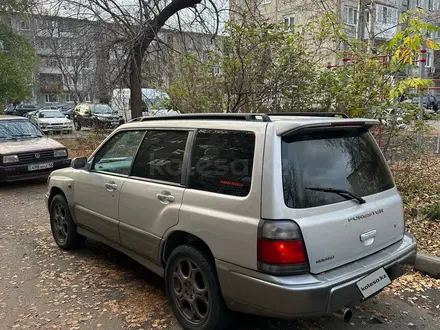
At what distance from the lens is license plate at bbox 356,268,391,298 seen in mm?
2728

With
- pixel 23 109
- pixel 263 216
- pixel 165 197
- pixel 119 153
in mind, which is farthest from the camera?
pixel 23 109

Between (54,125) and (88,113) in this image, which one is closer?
(54,125)

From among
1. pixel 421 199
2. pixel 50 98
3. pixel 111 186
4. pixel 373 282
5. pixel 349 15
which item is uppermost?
pixel 349 15

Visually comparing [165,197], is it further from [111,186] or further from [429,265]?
[429,265]

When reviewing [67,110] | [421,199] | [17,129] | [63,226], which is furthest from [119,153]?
[67,110]

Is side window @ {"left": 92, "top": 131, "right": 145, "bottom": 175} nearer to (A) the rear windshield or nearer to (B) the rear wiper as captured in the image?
(A) the rear windshield

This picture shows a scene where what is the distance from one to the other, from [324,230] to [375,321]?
1.32 m

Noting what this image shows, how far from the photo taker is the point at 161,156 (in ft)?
11.7

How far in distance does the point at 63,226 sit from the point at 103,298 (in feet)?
5.43

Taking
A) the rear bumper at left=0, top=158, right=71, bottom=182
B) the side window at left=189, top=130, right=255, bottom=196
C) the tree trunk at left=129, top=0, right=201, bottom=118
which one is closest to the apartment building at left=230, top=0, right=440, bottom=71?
the tree trunk at left=129, top=0, right=201, bottom=118

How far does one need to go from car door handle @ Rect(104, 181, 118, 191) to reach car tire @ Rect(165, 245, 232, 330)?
Result: 108cm

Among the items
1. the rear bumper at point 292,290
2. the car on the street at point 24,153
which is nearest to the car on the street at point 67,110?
the car on the street at point 24,153

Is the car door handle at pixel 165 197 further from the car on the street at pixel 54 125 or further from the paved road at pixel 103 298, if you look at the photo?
the car on the street at pixel 54 125

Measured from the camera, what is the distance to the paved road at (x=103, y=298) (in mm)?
3350
